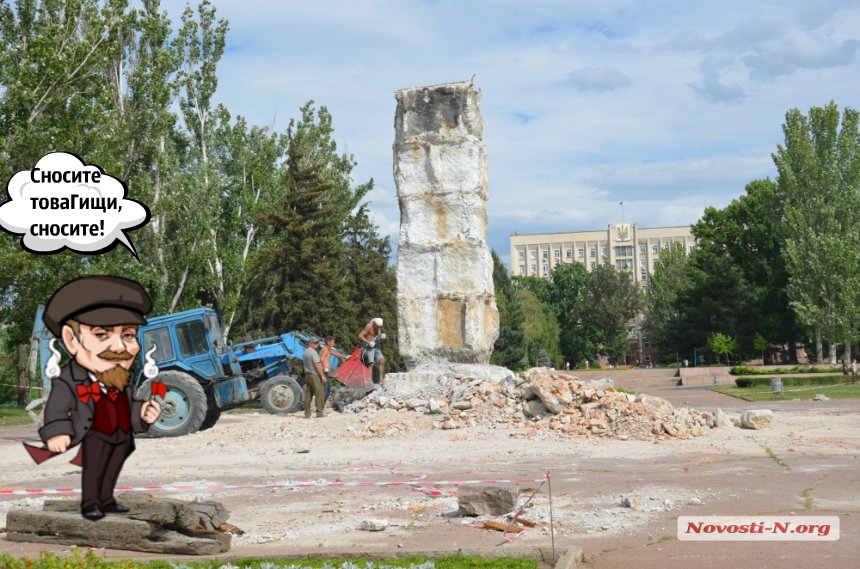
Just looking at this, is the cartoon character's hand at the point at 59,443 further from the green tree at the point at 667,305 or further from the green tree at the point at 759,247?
the green tree at the point at 667,305

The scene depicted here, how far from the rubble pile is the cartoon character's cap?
42.8 feet

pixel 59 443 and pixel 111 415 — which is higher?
pixel 111 415

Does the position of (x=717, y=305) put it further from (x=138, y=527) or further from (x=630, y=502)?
(x=138, y=527)

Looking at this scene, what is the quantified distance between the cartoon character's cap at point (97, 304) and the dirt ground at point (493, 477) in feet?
11.7

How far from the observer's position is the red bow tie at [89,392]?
3.96 m

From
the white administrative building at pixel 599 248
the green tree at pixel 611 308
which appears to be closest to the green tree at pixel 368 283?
the green tree at pixel 611 308

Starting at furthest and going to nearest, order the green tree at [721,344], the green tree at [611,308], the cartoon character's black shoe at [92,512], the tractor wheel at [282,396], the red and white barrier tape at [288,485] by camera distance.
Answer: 1. the green tree at [611,308]
2. the green tree at [721,344]
3. the tractor wheel at [282,396]
4. the red and white barrier tape at [288,485]
5. the cartoon character's black shoe at [92,512]

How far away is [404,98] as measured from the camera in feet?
67.1

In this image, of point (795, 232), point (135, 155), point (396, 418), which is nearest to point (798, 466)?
point (396, 418)

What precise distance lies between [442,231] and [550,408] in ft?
16.3

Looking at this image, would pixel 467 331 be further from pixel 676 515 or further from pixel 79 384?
pixel 79 384

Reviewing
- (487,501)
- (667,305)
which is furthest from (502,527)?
(667,305)

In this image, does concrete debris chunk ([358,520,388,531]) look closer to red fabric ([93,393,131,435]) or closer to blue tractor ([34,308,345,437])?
red fabric ([93,393,131,435])

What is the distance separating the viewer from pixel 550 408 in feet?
57.0
